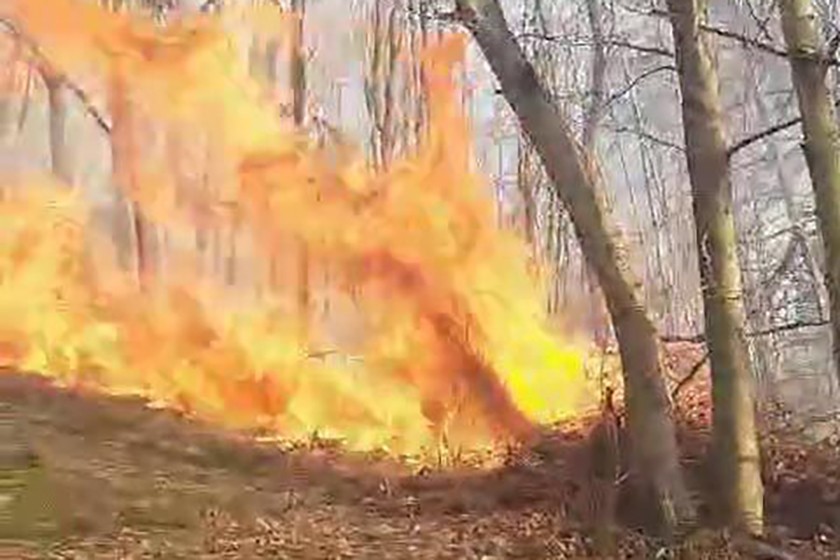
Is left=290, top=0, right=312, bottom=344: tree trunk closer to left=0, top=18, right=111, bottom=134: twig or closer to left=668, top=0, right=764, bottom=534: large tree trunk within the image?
left=0, top=18, right=111, bottom=134: twig

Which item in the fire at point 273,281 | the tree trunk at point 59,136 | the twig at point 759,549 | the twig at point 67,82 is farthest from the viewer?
the tree trunk at point 59,136

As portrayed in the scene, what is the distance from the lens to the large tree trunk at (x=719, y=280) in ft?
35.0

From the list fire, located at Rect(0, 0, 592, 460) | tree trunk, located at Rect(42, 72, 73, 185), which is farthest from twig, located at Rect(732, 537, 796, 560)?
tree trunk, located at Rect(42, 72, 73, 185)

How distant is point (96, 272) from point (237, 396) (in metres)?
4.00

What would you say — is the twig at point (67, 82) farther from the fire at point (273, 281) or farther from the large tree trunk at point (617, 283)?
the large tree trunk at point (617, 283)

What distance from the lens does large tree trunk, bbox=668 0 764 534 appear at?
35.0 feet

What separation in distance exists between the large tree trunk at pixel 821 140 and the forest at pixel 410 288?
2 cm

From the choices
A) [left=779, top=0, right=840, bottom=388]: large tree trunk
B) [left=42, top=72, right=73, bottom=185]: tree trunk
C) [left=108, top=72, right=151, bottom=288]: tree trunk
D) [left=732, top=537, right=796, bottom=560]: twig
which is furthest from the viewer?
[left=42, top=72, right=73, bottom=185]: tree trunk

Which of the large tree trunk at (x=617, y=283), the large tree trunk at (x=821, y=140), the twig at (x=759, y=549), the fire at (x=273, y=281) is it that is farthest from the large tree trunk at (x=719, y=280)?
the fire at (x=273, y=281)

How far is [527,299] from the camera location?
592 inches

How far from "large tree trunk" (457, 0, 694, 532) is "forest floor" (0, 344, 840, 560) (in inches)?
20.7

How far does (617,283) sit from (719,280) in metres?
0.82

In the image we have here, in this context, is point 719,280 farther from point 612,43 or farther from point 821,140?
point 612,43

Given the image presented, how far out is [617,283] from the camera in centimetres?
1090
